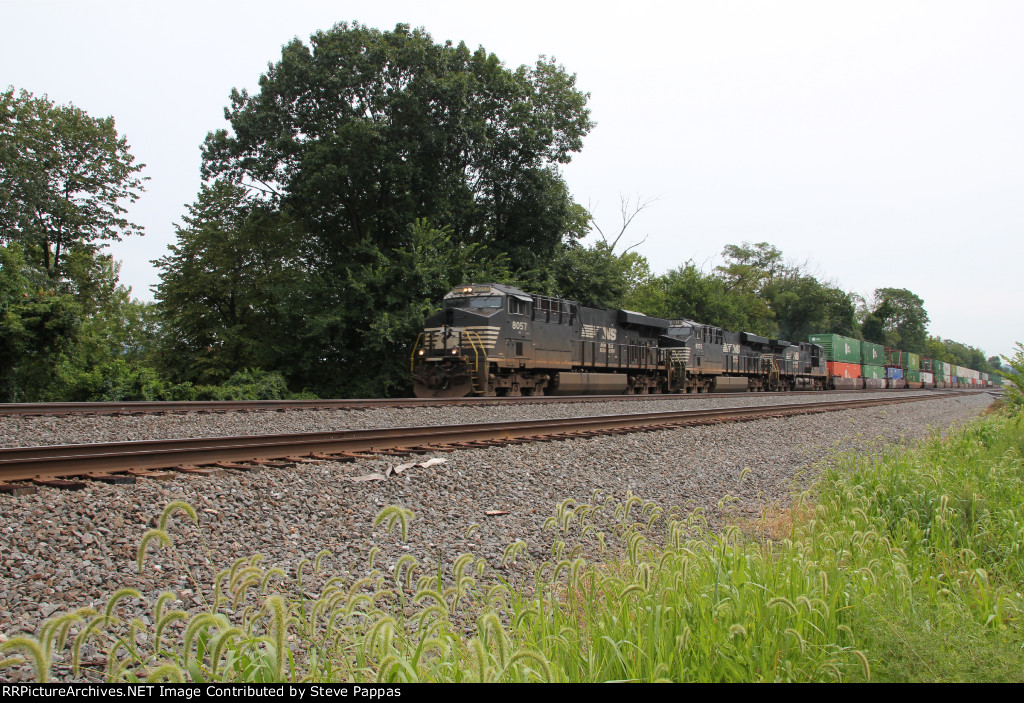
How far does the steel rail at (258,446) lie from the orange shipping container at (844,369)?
115ft

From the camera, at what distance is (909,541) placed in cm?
445

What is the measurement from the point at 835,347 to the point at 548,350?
30724mm

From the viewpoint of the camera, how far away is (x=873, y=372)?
46375 millimetres

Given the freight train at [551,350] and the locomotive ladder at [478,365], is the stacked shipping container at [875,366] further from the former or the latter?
the locomotive ladder at [478,365]

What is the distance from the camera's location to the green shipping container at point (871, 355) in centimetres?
4569

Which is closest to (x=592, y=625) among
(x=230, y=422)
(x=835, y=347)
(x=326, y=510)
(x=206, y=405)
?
(x=326, y=510)

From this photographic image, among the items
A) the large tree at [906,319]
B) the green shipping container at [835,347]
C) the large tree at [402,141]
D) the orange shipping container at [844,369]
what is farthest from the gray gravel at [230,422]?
→ the large tree at [906,319]

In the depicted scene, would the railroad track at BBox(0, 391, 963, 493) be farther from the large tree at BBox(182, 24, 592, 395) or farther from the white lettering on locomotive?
the large tree at BBox(182, 24, 592, 395)

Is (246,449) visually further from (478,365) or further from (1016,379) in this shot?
(1016,379)

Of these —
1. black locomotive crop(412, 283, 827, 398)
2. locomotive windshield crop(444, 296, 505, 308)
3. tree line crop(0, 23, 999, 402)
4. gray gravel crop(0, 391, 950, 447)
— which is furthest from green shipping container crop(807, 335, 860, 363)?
gray gravel crop(0, 391, 950, 447)

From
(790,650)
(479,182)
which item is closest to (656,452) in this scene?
(790,650)

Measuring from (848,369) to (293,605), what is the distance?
153 ft

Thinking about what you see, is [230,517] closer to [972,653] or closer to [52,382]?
[972,653]

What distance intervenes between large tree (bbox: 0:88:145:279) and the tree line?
74mm
